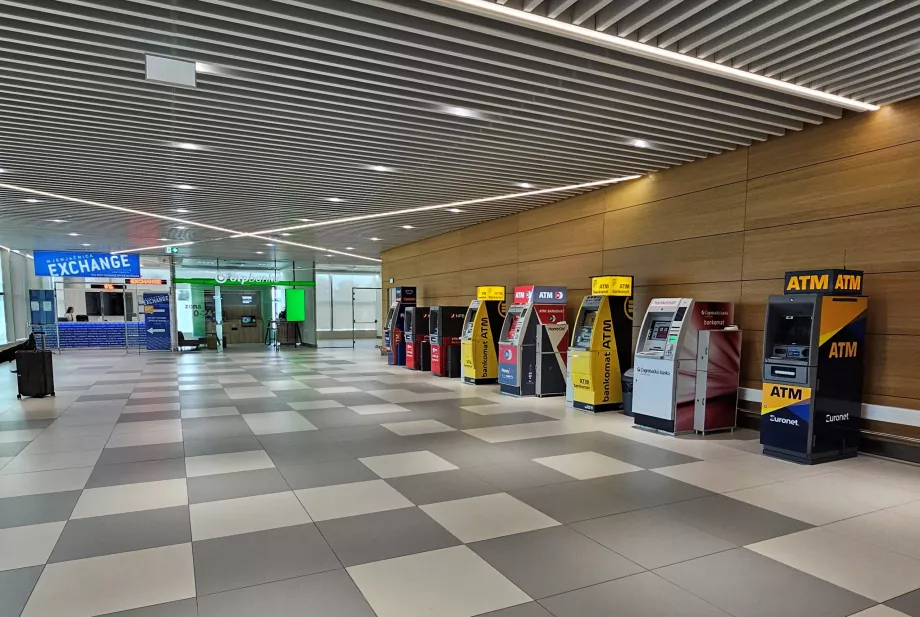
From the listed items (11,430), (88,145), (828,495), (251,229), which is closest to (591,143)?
(828,495)

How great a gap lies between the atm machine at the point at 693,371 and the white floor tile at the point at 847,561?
8.91 feet

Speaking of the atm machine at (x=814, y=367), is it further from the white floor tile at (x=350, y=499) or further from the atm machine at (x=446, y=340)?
the atm machine at (x=446, y=340)

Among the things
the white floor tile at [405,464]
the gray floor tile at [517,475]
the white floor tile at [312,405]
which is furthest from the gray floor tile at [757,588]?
the white floor tile at [312,405]

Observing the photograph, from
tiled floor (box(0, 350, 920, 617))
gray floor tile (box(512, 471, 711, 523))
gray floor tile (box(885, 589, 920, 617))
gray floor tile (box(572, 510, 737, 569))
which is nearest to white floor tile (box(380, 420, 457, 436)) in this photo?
tiled floor (box(0, 350, 920, 617))

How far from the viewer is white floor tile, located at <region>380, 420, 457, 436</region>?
626cm

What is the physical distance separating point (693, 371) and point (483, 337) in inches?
177

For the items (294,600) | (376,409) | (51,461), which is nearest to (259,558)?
(294,600)

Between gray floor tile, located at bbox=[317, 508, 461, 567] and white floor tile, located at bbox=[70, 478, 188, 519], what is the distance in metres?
1.37

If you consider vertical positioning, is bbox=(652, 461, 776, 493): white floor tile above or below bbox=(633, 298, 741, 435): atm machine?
below

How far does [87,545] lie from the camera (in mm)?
3244

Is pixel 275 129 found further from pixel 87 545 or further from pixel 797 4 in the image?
pixel 797 4

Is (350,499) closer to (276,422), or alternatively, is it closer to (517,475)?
(517,475)

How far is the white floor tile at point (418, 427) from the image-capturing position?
6262mm

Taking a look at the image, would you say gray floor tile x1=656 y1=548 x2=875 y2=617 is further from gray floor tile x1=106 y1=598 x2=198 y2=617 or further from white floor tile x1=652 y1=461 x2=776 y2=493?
gray floor tile x1=106 y1=598 x2=198 y2=617
